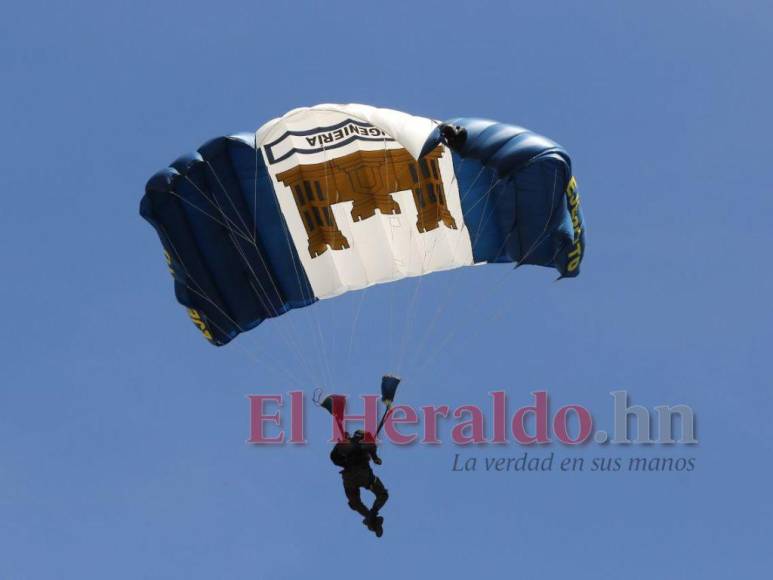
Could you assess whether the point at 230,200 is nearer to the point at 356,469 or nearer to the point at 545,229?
the point at 356,469

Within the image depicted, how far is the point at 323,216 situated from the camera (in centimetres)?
2267

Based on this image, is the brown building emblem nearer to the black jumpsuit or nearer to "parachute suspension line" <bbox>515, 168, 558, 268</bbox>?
"parachute suspension line" <bbox>515, 168, 558, 268</bbox>

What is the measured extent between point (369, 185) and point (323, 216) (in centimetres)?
83

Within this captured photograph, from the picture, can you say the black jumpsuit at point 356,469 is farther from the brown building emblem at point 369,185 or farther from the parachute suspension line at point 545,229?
the brown building emblem at point 369,185

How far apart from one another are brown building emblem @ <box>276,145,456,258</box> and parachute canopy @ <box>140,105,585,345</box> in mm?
14

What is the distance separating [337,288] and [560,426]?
392cm

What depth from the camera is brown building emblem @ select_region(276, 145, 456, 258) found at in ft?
72.4

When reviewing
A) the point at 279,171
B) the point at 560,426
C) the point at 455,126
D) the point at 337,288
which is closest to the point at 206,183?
the point at 279,171

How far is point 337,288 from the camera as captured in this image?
75.1ft

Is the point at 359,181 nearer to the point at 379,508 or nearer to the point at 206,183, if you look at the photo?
the point at 206,183

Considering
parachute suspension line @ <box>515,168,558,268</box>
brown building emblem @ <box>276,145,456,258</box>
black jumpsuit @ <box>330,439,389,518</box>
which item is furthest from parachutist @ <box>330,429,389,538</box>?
brown building emblem @ <box>276,145,456,258</box>

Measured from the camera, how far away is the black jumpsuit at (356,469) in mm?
20250

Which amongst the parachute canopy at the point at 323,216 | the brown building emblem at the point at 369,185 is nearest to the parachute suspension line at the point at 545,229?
the parachute canopy at the point at 323,216

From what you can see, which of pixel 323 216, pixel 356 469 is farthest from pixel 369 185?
pixel 356 469
